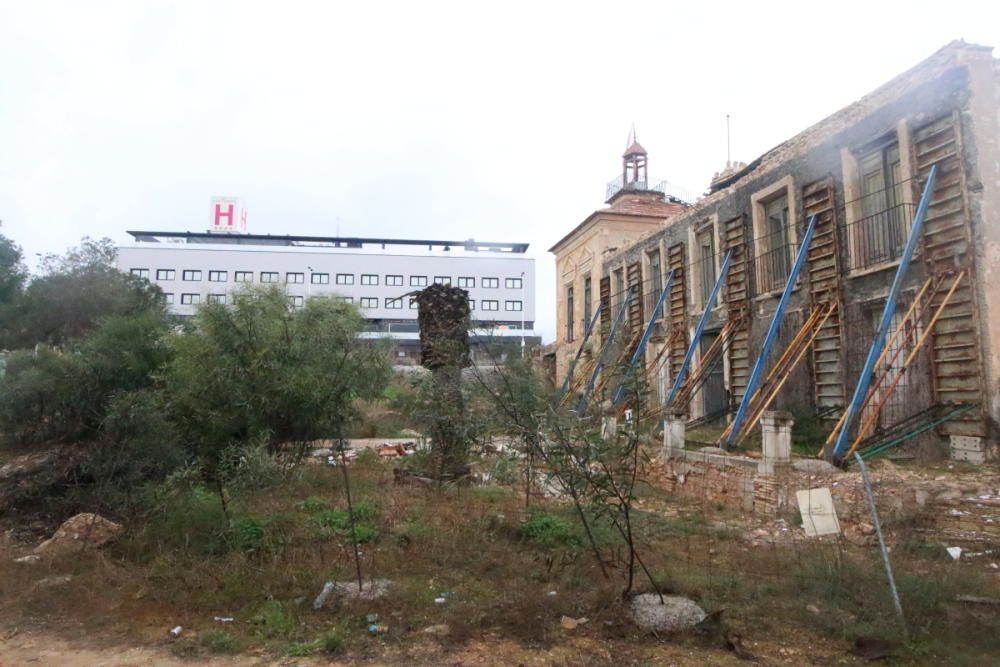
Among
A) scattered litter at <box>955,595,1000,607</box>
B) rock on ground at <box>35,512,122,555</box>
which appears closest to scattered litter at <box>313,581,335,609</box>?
rock on ground at <box>35,512,122,555</box>

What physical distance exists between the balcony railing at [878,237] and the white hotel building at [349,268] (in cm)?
4780

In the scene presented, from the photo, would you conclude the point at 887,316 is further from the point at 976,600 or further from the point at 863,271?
the point at 976,600

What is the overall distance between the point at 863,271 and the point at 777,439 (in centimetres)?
416

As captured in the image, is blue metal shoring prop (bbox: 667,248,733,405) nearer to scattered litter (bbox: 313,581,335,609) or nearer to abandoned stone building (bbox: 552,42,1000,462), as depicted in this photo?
abandoned stone building (bbox: 552,42,1000,462)

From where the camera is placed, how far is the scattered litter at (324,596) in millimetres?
5305

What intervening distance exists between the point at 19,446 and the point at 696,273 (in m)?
15.8

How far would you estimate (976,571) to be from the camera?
590cm

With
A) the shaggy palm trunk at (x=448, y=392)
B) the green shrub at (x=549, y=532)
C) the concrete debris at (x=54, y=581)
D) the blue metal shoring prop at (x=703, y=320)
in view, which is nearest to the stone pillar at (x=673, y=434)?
the blue metal shoring prop at (x=703, y=320)

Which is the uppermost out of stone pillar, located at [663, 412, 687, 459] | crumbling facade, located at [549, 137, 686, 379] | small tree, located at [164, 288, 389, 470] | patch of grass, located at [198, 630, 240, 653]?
crumbling facade, located at [549, 137, 686, 379]

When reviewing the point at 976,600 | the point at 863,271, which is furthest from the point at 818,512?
the point at 863,271

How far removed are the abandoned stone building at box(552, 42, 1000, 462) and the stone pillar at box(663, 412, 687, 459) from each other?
309mm

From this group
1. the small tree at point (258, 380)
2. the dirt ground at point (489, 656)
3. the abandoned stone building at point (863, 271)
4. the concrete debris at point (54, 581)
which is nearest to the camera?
the dirt ground at point (489, 656)

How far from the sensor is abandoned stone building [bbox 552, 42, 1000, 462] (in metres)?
9.05

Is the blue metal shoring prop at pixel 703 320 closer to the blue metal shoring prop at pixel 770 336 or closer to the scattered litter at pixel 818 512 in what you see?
the blue metal shoring prop at pixel 770 336
